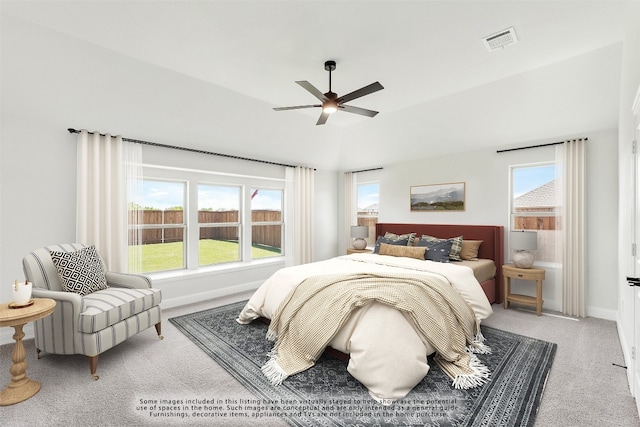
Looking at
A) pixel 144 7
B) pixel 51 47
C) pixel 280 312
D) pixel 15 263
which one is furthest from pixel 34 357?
pixel 144 7

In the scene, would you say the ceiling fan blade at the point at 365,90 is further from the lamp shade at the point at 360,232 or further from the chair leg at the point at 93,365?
the lamp shade at the point at 360,232

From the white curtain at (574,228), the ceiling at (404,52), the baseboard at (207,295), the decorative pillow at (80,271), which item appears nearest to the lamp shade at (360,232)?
the baseboard at (207,295)

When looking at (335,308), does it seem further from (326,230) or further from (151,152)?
(326,230)

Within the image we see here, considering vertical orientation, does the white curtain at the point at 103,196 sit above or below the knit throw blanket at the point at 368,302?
above

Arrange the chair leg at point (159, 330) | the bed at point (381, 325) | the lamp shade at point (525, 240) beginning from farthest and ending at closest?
1. the lamp shade at point (525, 240)
2. the chair leg at point (159, 330)
3. the bed at point (381, 325)

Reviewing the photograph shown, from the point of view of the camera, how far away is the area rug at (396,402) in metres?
1.91

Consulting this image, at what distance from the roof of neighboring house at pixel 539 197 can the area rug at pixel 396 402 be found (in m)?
2.17

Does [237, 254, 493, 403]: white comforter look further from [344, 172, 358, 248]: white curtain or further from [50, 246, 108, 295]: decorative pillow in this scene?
[344, 172, 358, 248]: white curtain

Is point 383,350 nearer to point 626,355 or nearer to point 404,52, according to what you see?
point 626,355

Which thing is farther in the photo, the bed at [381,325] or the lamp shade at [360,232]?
the lamp shade at [360,232]

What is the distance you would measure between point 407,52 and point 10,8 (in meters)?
3.39

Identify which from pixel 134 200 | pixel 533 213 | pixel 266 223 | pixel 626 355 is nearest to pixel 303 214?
pixel 266 223

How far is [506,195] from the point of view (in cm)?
452

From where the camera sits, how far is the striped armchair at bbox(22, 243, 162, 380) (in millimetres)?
2432
